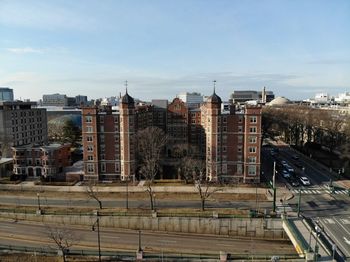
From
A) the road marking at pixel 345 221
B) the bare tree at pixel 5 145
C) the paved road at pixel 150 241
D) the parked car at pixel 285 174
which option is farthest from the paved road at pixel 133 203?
the bare tree at pixel 5 145

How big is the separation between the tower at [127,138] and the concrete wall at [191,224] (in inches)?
774

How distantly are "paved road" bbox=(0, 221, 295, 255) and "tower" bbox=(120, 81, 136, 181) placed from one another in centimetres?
2187

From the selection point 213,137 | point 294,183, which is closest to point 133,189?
point 213,137

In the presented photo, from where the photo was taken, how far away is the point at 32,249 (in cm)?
4306

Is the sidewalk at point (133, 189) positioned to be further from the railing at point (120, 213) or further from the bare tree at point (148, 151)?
the railing at point (120, 213)

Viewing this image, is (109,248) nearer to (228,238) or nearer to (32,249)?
(32,249)

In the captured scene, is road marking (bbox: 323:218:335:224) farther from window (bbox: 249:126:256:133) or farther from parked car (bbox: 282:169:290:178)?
window (bbox: 249:126:256:133)

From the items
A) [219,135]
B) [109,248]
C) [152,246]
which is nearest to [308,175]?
[219,135]

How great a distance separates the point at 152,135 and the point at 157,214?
26.8m

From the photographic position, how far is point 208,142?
2872 inches

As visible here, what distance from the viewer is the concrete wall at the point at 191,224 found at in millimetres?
50250

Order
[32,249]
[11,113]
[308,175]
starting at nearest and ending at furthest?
[32,249], [308,175], [11,113]

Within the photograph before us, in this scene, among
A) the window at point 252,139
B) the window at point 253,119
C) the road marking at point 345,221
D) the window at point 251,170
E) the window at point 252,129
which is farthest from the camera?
the window at point 251,170

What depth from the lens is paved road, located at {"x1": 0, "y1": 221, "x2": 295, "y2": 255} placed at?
45322mm
